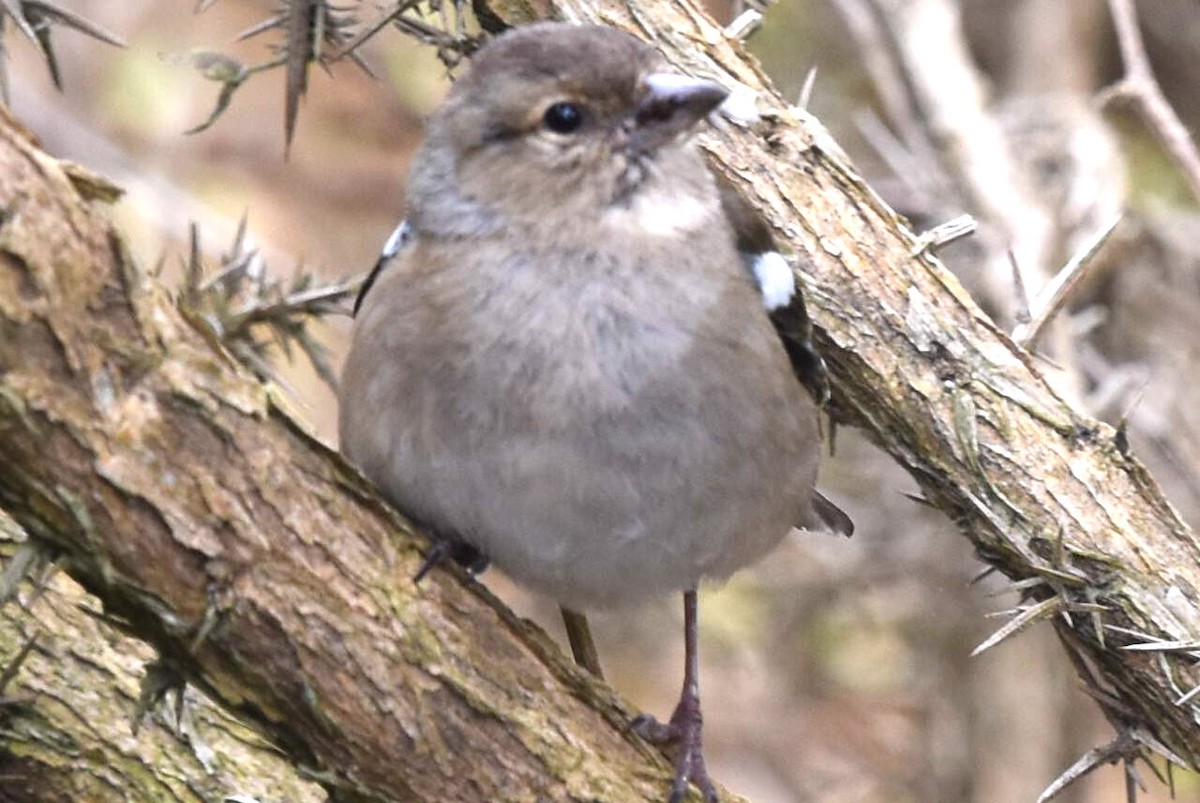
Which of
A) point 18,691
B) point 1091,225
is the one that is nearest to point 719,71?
point 18,691

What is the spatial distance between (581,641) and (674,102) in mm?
1093

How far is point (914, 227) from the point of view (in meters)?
4.81

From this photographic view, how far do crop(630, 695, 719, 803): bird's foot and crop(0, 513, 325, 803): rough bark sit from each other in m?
0.59

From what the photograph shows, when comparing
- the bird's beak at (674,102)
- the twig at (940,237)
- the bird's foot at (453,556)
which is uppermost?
the twig at (940,237)

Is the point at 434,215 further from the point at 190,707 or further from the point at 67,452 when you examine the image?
the point at 67,452

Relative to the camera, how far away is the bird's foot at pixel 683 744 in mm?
2604

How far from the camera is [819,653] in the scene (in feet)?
20.5

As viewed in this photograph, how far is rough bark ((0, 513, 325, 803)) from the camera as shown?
2617 mm

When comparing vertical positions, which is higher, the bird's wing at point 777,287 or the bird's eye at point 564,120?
the bird's eye at point 564,120

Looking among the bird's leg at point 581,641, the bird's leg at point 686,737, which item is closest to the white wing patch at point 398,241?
the bird's leg at point 581,641

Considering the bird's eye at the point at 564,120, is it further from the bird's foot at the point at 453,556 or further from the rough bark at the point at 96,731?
→ the rough bark at the point at 96,731

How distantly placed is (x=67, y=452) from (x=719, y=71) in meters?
1.41

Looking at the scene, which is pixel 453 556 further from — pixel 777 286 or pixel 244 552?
pixel 777 286

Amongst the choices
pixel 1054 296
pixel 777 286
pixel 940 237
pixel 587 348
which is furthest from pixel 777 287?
pixel 1054 296
